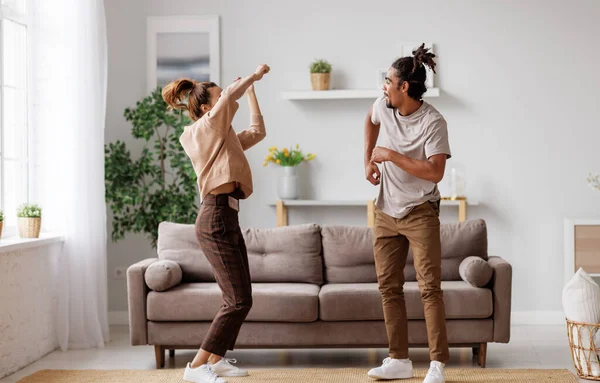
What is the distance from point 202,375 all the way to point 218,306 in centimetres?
54

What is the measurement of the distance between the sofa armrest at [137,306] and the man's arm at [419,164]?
1.51m

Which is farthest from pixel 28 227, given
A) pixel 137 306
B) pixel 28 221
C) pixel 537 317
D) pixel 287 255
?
pixel 537 317

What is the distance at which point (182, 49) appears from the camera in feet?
17.9

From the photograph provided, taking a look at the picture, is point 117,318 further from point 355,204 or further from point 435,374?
point 435,374

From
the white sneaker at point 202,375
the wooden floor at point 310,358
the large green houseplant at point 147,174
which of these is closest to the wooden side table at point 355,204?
the large green houseplant at point 147,174

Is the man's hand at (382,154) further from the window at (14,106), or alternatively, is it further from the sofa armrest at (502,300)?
the window at (14,106)

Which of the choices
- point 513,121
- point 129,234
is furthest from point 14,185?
point 513,121

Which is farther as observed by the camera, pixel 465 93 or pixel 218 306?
pixel 465 93

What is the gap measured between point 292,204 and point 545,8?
2.28 metres

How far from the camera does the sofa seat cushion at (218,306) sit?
12.6 feet

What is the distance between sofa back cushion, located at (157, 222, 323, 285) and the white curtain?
0.60m

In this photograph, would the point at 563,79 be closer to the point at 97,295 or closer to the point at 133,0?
the point at 133,0

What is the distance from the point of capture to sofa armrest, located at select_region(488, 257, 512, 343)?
3.81m

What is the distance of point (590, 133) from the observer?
5316 millimetres
